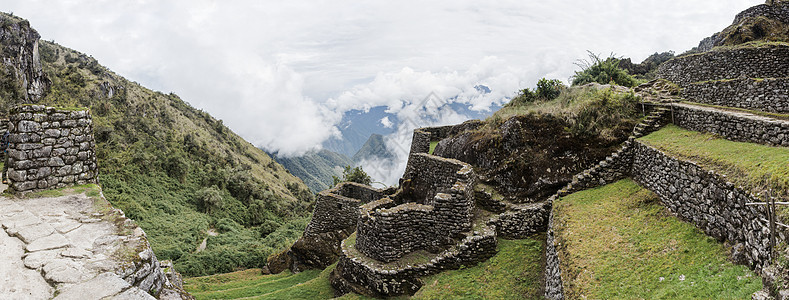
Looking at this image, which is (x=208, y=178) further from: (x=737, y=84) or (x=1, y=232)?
(x=737, y=84)

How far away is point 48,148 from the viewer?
626 cm

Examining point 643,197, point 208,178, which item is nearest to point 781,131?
point 643,197

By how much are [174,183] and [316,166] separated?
105237 millimetres

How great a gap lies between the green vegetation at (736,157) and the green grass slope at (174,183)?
26.2 meters

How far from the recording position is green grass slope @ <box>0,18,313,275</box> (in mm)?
30344

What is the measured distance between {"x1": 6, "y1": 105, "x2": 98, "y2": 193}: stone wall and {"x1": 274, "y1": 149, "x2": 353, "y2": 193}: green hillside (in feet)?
392

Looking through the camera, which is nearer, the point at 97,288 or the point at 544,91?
the point at 97,288

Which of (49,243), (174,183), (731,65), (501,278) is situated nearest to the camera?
(49,243)

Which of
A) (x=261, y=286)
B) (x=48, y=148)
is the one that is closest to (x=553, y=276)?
(x=48, y=148)

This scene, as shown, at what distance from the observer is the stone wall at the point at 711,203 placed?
5.56m

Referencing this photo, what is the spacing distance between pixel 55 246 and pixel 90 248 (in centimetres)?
43

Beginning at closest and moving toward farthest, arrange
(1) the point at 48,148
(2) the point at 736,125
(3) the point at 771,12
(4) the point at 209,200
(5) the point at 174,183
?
1. (1) the point at 48,148
2. (2) the point at 736,125
3. (3) the point at 771,12
4. (4) the point at 209,200
5. (5) the point at 174,183

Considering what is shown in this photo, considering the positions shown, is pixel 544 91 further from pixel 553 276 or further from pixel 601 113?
pixel 553 276

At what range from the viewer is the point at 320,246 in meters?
19.3
